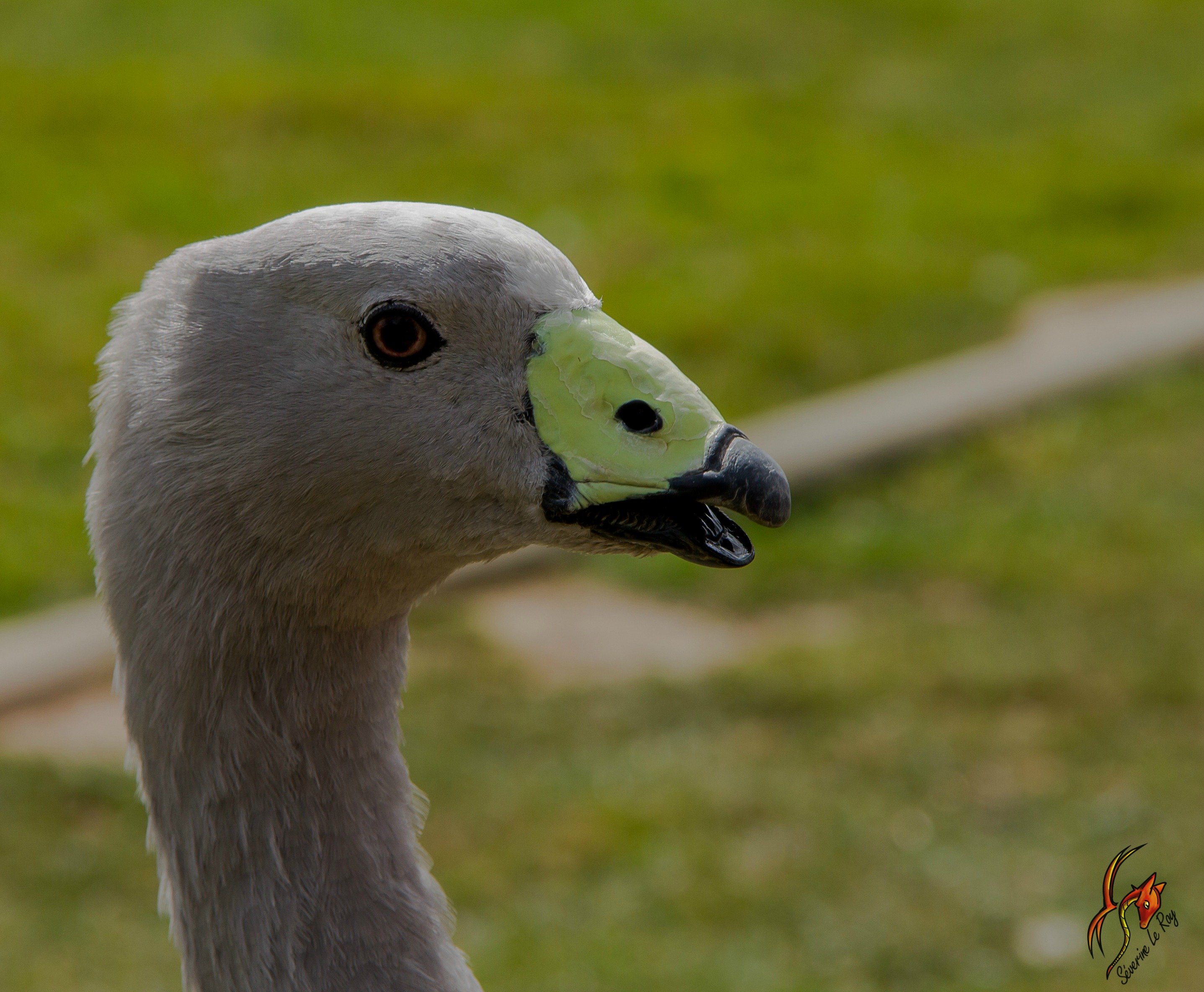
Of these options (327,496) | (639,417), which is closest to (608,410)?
(639,417)

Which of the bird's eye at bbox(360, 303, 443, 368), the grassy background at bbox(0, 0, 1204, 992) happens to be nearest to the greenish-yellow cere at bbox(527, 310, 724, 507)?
the bird's eye at bbox(360, 303, 443, 368)

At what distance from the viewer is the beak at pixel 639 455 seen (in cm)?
229

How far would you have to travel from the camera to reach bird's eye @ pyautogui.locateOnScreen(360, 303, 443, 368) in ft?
7.69

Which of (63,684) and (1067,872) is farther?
(63,684)

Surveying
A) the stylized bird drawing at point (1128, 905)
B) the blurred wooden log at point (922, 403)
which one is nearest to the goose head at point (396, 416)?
the stylized bird drawing at point (1128, 905)

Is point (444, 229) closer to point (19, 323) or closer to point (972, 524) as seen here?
point (972, 524)

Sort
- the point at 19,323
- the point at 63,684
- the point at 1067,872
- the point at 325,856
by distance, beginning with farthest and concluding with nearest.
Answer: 1. the point at 19,323
2. the point at 63,684
3. the point at 1067,872
4. the point at 325,856

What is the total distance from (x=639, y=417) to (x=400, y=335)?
0.40 metres

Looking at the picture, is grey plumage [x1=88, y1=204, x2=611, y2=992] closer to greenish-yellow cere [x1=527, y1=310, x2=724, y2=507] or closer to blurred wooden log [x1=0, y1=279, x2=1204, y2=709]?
greenish-yellow cere [x1=527, y1=310, x2=724, y2=507]

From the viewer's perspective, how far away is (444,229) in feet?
Result: 7.77

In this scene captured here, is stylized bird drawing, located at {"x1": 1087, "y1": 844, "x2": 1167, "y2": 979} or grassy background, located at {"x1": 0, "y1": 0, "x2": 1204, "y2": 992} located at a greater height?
grassy background, located at {"x1": 0, "y1": 0, "x2": 1204, "y2": 992}

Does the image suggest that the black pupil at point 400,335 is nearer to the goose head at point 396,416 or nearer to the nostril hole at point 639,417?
the goose head at point 396,416

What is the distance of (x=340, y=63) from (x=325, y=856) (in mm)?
10240

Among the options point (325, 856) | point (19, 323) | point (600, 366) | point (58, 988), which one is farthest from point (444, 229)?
point (19, 323)
